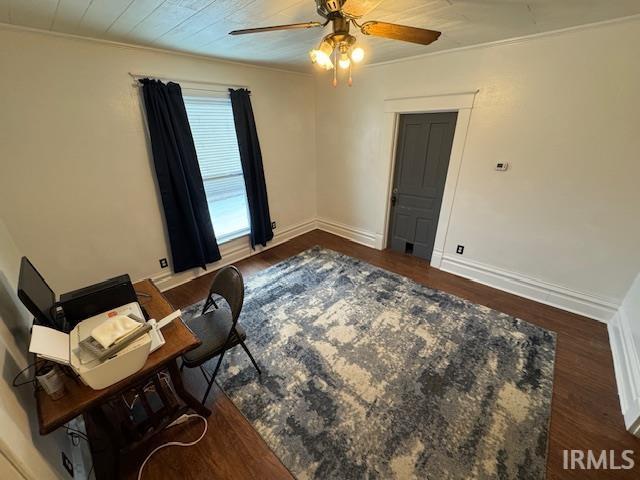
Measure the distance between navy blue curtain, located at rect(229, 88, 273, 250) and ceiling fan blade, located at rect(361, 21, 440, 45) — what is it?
2.19 m

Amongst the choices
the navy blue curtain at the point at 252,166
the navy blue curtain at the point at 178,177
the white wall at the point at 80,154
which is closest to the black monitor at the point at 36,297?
the white wall at the point at 80,154

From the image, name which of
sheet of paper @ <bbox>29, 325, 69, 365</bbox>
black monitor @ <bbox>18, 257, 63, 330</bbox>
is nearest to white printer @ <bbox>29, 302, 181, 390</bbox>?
sheet of paper @ <bbox>29, 325, 69, 365</bbox>

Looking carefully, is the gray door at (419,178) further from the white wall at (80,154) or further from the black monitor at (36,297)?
the black monitor at (36,297)

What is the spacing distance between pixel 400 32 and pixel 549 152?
1.97 m

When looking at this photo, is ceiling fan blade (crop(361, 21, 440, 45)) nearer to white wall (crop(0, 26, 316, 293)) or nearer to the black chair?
the black chair

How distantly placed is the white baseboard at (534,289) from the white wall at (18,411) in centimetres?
362

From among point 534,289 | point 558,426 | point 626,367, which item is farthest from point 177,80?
point 626,367

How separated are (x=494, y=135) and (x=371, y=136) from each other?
57.0 inches

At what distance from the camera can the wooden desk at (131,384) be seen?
1.06 m

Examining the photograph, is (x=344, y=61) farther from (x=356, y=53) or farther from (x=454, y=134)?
(x=454, y=134)

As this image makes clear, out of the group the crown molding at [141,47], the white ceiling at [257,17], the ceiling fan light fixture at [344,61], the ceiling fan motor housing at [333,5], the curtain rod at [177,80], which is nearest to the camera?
the ceiling fan motor housing at [333,5]

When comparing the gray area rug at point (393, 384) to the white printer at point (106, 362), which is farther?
the gray area rug at point (393, 384)

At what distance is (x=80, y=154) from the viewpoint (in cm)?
222

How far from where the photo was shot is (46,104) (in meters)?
2.01
